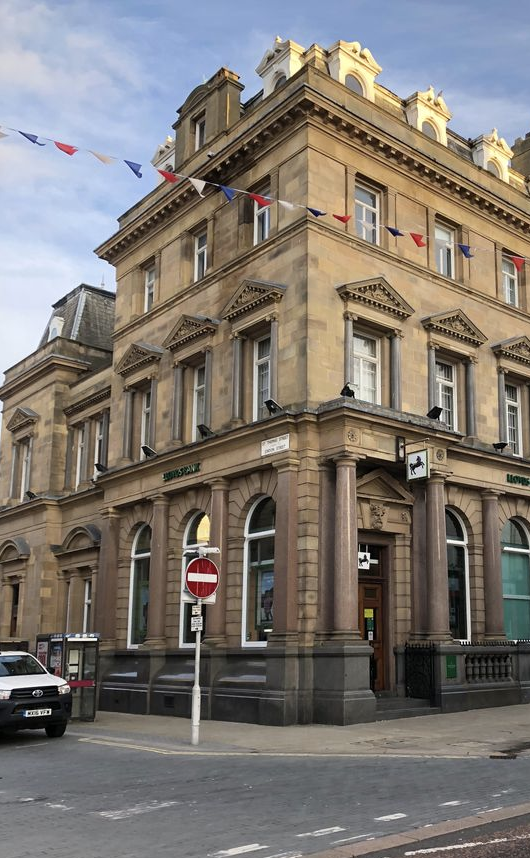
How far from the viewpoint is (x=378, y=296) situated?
78.3ft

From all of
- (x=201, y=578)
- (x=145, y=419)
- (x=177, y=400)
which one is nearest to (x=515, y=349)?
(x=177, y=400)

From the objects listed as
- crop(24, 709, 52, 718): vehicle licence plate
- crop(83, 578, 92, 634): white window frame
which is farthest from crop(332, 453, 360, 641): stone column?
crop(83, 578, 92, 634): white window frame

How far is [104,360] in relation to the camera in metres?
38.9

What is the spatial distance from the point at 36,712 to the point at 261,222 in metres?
14.7

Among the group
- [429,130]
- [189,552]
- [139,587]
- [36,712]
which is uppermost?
[429,130]

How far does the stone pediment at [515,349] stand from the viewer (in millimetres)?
27391

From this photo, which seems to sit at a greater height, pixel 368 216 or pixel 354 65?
pixel 354 65

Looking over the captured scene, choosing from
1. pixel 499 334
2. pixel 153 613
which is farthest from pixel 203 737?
pixel 499 334

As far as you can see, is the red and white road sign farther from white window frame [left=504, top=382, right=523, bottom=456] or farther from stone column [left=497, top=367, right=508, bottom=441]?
white window frame [left=504, top=382, right=523, bottom=456]

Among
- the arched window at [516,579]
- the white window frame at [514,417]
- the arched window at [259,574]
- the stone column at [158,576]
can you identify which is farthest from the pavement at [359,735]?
the white window frame at [514,417]

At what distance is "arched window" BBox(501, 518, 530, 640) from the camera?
86.7ft

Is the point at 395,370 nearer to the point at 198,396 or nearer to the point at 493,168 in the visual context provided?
the point at 198,396

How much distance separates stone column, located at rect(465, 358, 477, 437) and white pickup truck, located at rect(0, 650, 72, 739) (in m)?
13.7

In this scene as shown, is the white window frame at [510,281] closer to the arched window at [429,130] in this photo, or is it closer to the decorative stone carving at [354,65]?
the arched window at [429,130]
